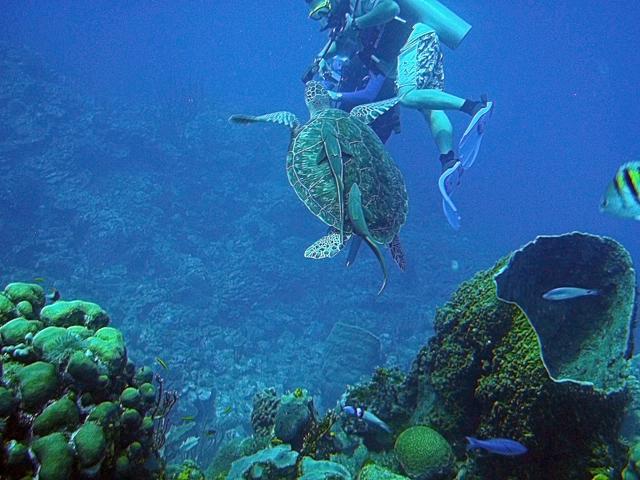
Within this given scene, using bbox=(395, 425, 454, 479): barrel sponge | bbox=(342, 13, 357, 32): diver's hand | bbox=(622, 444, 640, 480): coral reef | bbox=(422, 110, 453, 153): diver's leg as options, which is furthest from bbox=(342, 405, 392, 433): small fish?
bbox=(342, 13, 357, 32): diver's hand

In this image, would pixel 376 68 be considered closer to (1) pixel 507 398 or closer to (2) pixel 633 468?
(1) pixel 507 398

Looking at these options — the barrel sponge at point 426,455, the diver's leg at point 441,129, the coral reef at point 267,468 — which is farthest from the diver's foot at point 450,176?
the coral reef at point 267,468

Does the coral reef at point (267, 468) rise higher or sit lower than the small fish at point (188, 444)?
higher

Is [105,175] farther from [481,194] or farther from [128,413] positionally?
[481,194]

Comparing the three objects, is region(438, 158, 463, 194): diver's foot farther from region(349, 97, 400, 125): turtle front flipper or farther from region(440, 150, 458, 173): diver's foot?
region(349, 97, 400, 125): turtle front flipper

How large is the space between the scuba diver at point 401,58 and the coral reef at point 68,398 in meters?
4.70

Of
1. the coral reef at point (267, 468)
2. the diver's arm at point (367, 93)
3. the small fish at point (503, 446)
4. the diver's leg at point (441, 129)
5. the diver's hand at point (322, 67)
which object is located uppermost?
the diver's hand at point (322, 67)

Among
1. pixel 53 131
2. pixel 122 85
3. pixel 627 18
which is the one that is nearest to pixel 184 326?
pixel 53 131

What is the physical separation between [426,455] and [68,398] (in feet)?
8.46

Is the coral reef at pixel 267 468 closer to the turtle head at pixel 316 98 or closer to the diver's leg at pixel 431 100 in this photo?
the turtle head at pixel 316 98

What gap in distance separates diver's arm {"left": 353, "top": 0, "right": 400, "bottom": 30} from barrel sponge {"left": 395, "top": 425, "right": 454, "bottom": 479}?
6471 mm

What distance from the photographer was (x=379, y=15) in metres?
6.45

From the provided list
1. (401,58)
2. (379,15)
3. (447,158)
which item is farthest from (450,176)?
(379,15)

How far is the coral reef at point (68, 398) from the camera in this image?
1.57 metres
